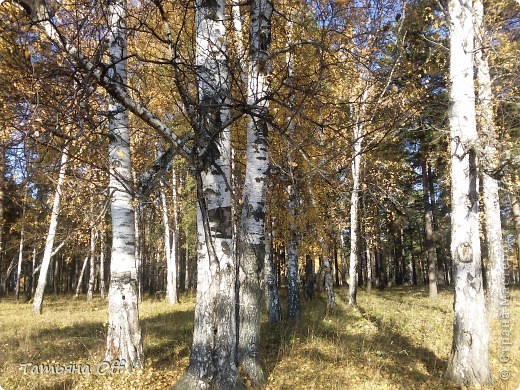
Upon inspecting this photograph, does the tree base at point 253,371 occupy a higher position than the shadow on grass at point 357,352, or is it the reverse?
the tree base at point 253,371

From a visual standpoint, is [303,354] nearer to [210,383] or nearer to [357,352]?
[357,352]

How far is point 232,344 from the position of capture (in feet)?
11.9

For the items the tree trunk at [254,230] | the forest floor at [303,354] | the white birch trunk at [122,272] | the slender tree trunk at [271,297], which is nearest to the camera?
the forest floor at [303,354]

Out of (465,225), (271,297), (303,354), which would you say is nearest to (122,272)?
(303,354)

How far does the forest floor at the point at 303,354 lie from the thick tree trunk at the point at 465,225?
0.42 m

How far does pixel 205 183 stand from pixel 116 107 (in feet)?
9.52

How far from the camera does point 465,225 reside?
16.2 feet

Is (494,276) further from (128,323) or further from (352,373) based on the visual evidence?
(128,323)

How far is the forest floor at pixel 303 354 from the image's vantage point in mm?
4586

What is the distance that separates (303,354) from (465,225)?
11.2 ft

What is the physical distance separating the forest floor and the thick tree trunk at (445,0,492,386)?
415 millimetres

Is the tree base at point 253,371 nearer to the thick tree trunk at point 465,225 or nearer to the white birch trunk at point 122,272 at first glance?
the white birch trunk at point 122,272

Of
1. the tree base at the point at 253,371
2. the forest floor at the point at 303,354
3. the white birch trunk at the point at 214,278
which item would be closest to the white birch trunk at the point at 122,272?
the forest floor at the point at 303,354

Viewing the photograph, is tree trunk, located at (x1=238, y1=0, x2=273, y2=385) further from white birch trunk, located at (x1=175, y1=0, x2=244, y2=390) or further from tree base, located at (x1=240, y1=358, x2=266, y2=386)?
white birch trunk, located at (x1=175, y1=0, x2=244, y2=390)
